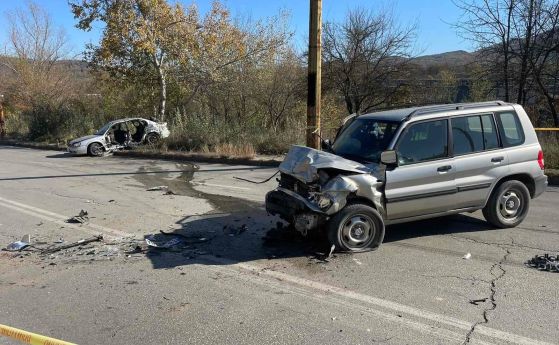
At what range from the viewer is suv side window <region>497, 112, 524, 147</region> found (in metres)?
6.64

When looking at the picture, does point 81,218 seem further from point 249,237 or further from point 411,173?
point 411,173

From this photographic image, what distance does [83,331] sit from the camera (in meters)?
Result: 4.04

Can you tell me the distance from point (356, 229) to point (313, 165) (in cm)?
92

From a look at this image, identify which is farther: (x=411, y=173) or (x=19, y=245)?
(x=19, y=245)

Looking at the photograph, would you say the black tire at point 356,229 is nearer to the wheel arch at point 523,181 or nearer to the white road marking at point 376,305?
the white road marking at point 376,305

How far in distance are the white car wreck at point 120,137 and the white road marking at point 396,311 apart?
16006 mm

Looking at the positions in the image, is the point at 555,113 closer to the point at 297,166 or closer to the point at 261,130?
the point at 261,130

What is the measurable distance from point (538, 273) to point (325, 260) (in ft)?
7.30

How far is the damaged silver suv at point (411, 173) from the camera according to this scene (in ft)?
18.9

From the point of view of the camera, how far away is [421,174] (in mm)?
6078

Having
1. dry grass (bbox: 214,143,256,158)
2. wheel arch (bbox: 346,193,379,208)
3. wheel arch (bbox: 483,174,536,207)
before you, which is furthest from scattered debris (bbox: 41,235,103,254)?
dry grass (bbox: 214,143,256,158)

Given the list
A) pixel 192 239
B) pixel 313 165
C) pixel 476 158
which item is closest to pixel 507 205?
pixel 476 158

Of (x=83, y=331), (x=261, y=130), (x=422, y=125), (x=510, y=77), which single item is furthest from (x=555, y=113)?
(x=83, y=331)

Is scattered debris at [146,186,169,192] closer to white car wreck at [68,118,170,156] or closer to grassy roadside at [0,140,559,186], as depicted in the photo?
grassy roadside at [0,140,559,186]
